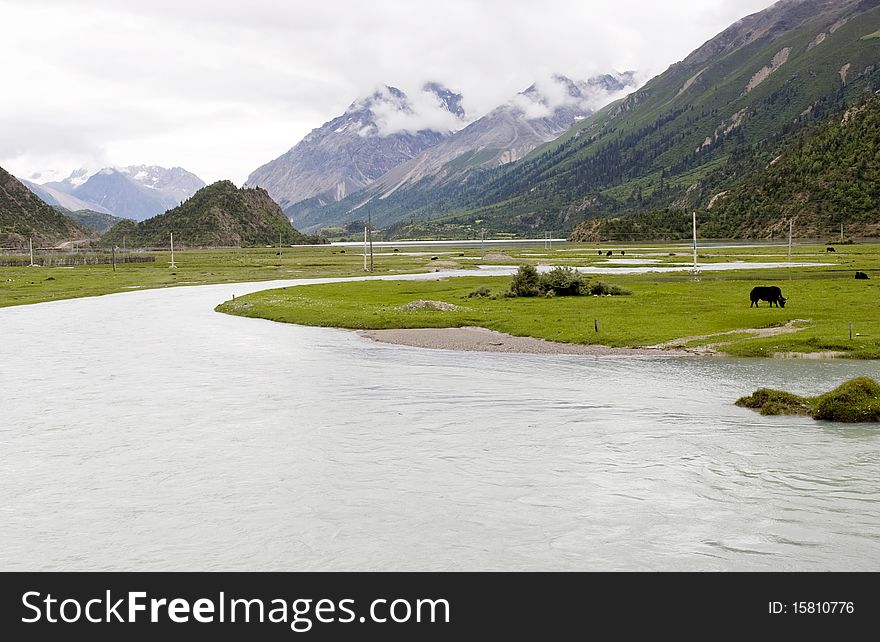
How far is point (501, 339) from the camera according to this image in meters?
53.3

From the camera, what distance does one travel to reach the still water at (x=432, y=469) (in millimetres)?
18297

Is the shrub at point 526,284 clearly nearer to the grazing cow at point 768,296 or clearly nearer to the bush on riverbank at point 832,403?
the grazing cow at point 768,296

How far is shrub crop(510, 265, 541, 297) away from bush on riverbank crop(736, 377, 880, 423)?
4815 cm

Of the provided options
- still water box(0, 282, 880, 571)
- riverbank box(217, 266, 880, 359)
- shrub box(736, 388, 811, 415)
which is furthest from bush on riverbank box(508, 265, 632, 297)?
shrub box(736, 388, 811, 415)

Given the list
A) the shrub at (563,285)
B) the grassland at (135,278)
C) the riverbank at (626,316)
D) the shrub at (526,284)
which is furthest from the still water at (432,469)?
the grassland at (135,278)

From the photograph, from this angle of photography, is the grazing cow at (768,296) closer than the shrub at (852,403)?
No

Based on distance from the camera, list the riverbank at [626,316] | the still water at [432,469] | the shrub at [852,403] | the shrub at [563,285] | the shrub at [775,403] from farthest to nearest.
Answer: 1. the shrub at [563,285]
2. the riverbank at [626,316]
3. the shrub at [775,403]
4. the shrub at [852,403]
5. the still water at [432,469]

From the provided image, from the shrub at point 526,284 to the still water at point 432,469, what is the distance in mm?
36490

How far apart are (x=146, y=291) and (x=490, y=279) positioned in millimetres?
46670

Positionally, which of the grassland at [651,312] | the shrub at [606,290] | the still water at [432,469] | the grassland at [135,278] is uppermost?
the grassland at [135,278]

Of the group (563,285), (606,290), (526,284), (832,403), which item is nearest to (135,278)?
(526,284)

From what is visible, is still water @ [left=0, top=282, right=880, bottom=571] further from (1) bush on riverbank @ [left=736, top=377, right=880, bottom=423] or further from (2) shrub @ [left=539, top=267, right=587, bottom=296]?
(2) shrub @ [left=539, top=267, right=587, bottom=296]

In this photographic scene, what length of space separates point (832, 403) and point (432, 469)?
15.5m
